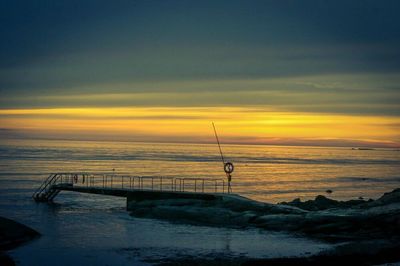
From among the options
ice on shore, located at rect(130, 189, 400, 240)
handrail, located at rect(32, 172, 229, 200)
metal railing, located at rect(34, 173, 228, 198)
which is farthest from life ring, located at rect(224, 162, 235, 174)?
metal railing, located at rect(34, 173, 228, 198)

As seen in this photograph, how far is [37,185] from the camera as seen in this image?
2972 inches

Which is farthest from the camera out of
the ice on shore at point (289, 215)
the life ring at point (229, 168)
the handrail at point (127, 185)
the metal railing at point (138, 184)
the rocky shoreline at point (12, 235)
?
the metal railing at point (138, 184)

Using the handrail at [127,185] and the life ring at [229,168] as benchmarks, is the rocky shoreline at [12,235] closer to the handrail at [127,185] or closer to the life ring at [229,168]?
the life ring at [229,168]

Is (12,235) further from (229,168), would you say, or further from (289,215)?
(229,168)

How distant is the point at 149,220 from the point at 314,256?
18.5 m

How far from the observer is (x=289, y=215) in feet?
129

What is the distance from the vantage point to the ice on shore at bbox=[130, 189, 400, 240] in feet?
116

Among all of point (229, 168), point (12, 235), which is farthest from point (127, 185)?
point (12, 235)

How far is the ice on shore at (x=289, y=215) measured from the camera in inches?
1390

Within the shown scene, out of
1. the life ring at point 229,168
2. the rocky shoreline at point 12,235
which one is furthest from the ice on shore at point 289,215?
the rocky shoreline at point 12,235

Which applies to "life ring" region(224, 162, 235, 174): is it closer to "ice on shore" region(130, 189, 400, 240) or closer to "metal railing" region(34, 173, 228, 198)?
"ice on shore" region(130, 189, 400, 240)

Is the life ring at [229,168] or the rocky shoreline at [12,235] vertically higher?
the life ring at [229,168]

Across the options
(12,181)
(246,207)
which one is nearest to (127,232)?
(246,207)

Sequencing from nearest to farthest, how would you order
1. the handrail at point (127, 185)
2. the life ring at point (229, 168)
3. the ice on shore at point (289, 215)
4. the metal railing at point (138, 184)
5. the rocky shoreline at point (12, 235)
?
the rocky shoreline at point (12, 235) → the ice on shore at point (289, 215) → the life ring at point (229, 168) → the handrail at point (127, 185) → the metal railing at point (138, 184)
